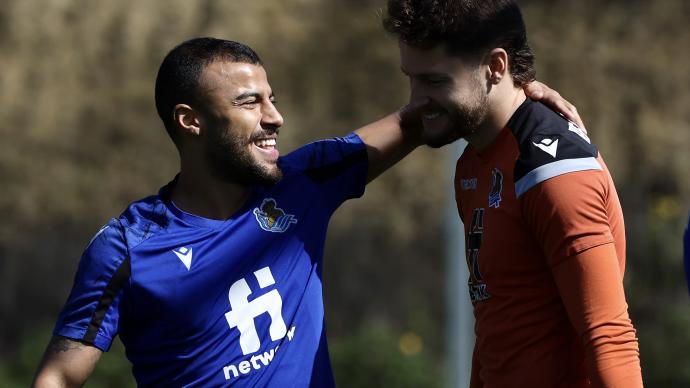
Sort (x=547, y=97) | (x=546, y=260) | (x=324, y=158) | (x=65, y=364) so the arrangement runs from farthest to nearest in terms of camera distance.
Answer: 1. (x=324, y=158)
2. (x=65, y=364)
3. (x=547, y=97)
4. (x=546, y=260)

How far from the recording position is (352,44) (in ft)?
31.8

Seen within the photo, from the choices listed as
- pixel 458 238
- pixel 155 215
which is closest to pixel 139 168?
pixel 458 238

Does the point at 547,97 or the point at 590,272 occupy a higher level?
the point at 547,97

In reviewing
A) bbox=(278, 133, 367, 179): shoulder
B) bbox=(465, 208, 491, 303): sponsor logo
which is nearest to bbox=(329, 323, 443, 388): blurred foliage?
bbox=(278, 133, 367, 179): shoulder

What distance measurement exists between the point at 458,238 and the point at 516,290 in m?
3.67

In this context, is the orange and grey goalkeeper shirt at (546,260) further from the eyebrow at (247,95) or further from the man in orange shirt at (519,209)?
the eyebrow at (247,95)

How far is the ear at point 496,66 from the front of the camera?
299 centimetres

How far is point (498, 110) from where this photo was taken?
303 cm

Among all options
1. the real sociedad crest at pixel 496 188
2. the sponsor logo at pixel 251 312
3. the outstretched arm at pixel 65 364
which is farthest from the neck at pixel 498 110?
the outstretched arm at pixel 65 364

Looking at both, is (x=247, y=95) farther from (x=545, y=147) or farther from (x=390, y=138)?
(x=545, y=147)

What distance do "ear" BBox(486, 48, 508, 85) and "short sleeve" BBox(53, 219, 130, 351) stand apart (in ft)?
4.10

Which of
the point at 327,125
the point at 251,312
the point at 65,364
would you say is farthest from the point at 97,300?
the point at 327,125

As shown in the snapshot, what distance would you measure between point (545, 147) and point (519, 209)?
18cm

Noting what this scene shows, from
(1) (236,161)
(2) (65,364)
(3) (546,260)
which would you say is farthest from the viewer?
(1) (236,161)
